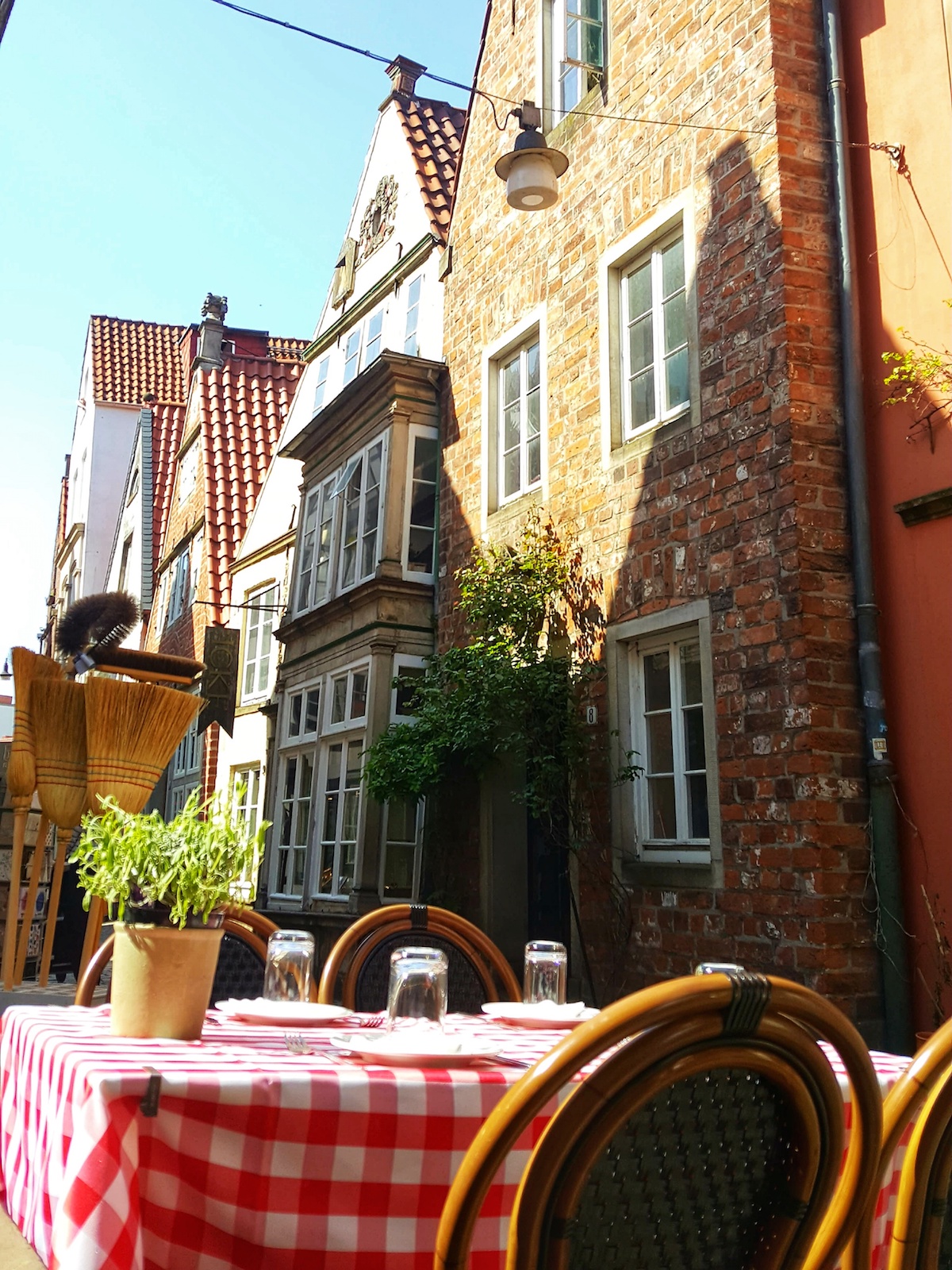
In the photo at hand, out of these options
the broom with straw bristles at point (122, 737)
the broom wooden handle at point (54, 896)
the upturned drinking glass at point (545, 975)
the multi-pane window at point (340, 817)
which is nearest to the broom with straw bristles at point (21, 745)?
the broom wooden handle at point (54, 896)

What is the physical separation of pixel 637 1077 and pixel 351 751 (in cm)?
1062

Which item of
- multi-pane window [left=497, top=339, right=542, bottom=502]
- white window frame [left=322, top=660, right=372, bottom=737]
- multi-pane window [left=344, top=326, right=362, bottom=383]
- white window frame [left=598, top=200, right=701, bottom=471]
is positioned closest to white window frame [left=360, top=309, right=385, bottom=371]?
multi-pane window [left=344, top=326, right=362, bottom=383]

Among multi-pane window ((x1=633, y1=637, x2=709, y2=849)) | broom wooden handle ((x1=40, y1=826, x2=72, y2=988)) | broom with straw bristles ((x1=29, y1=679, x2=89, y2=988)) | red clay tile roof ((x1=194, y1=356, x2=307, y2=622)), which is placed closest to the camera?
broom with straw bristles ((x1=29, y1=679, x2=89, y2=988))

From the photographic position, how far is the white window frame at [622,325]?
7.70m

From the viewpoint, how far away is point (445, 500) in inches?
445

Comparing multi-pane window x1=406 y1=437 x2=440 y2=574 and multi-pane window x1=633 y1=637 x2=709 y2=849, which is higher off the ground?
multi-pane window x1=406 y1=437 x2=440 y2=574

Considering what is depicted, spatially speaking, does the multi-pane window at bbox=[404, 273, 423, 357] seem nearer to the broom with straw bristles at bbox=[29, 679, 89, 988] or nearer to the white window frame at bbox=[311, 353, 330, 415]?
the white window frame at bbox=[311, 353, 330, 415]

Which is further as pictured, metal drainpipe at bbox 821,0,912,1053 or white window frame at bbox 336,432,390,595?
white window frame at bbox 336,432,390,595

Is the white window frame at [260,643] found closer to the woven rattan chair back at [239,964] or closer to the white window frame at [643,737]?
the white window frame at [643,737]

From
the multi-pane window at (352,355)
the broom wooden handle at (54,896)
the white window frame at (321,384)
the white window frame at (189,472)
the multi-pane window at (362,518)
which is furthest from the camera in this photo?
the white window frame at (189,472)

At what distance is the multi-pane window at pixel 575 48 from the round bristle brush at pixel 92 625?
6.08 meters

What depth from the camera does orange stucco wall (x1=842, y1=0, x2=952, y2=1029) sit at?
618 centimetres

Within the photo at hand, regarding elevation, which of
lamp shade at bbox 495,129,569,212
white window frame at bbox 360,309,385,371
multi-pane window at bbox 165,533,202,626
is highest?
white window frame at bbox 360,309,385,371

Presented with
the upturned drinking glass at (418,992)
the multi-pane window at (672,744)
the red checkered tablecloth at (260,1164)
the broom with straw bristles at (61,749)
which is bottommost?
the red checkered tablecloth at (260,1164)
